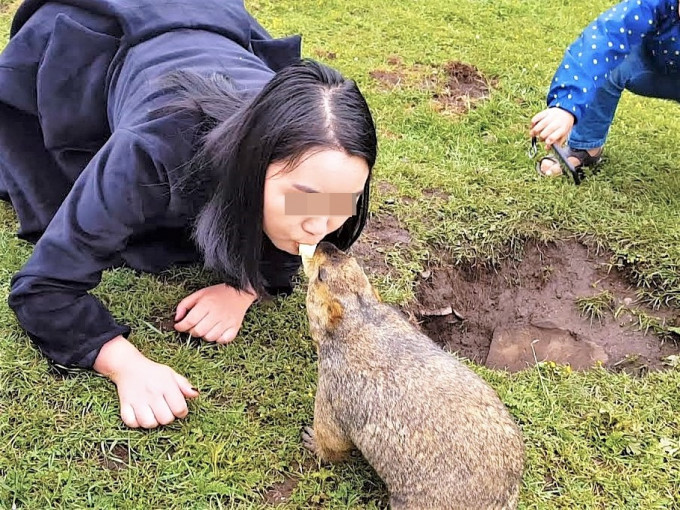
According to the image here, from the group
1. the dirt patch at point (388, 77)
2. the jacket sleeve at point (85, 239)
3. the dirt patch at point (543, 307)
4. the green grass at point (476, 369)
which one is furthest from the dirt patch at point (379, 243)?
the dirt patch at point (388, 77)

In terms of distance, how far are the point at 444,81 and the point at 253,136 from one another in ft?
8.94

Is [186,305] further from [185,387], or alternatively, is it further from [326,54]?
[326,54]

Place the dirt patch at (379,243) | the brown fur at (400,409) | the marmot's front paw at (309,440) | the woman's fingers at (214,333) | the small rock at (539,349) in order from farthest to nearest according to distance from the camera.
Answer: the dirt patch at (379,243), the small rock at (539,349), the woman's fingers at (214,333), the marmot's front paw at (309,440), the brown fur at (400,409)

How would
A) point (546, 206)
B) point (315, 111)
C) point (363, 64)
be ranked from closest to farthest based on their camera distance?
point (315, 111) < point (546, 206) < point (363, 64)

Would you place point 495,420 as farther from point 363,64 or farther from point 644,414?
point 363,64

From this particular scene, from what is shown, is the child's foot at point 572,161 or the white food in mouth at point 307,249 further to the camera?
the child's foot at point 572,161

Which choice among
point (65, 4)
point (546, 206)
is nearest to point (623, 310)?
point (546, 206)

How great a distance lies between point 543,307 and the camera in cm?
315

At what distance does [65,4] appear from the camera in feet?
8.83

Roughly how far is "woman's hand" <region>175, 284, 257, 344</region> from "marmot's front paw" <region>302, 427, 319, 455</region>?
460 millimetres

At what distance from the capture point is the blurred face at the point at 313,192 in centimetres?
199

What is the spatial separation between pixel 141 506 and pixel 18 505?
0.34 metres

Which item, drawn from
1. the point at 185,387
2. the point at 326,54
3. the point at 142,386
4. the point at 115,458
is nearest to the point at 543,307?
the point at 185,387

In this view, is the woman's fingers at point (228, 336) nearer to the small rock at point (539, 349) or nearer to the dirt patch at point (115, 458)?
the dirt patch at point (115, 458)
